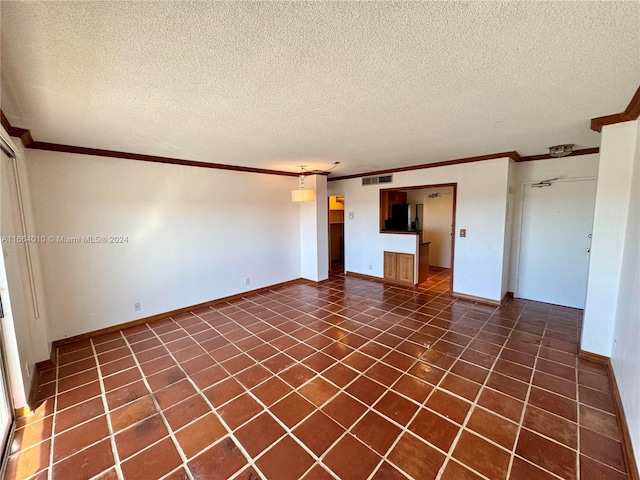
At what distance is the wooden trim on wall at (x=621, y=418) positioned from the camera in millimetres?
1544

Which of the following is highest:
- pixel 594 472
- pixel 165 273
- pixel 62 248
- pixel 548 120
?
pixel 548 120

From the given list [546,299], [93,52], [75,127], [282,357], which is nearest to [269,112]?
[93,52]

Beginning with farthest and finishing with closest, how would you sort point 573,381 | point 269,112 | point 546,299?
1. point 546,299
2. point 573,381
3. point 269,112

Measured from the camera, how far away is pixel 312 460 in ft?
5.44

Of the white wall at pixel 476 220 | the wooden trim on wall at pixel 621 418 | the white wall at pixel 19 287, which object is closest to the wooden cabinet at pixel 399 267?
the white wall at pixel 476 220

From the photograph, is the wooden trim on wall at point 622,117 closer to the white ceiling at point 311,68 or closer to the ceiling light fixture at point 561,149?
the white ceiling at point 311,68

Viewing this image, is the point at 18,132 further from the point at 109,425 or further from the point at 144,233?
the point at 109,425

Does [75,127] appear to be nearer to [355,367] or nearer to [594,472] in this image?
[355,367]

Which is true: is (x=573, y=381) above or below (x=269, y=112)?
below

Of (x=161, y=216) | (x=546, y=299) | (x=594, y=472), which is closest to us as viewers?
(x=594, y=472)

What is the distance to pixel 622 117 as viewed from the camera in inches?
92.5

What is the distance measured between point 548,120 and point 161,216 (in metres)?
4.73

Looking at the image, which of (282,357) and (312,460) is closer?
(312,460)

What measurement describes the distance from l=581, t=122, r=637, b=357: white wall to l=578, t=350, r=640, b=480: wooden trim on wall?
0.22ft
